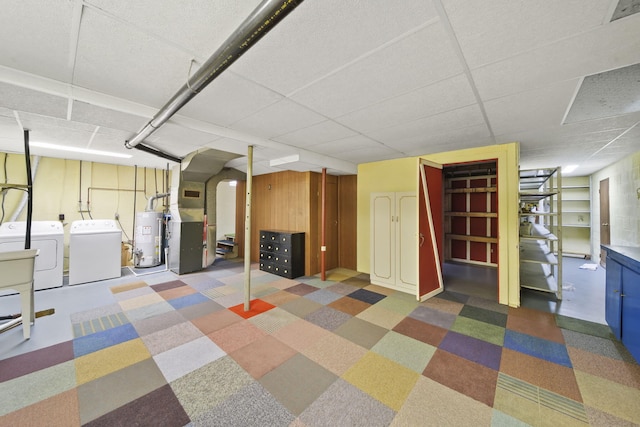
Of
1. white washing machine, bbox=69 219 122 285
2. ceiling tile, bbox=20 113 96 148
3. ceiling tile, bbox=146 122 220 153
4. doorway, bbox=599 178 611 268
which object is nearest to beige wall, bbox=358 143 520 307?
ceiling tile, bbox=146 122 220 153

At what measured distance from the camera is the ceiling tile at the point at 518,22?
4.03 ft

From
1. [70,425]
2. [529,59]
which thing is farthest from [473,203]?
[70,425]

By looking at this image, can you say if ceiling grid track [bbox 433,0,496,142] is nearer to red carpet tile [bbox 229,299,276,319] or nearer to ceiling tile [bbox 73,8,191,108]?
ceiling tile [bbox 73,8,191,108]

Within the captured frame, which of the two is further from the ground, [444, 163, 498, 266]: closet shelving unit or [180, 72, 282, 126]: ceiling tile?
[180, 72, 282, 126]: ceiling tile

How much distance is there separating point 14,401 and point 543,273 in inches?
305

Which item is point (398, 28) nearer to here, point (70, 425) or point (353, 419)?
point (353, 419)

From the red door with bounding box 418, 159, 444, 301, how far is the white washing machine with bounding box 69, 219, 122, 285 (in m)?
6.09

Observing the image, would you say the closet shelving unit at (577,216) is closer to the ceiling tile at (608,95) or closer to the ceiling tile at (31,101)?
the ceiling tile at (608,95)

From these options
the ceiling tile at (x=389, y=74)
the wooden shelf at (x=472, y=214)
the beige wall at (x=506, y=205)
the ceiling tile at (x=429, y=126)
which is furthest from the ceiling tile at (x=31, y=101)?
the wooden shelf at (x=472, y=214)

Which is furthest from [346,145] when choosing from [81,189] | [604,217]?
[604,217]

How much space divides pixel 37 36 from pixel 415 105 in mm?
2940

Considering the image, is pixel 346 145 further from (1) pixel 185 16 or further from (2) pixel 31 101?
(2) pixel 31 101

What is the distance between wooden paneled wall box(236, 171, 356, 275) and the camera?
5391mm

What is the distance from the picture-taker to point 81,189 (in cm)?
543
